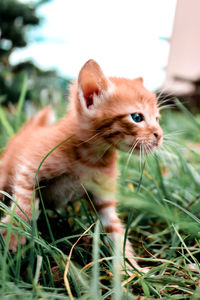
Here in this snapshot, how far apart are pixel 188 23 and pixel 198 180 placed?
1226 mm

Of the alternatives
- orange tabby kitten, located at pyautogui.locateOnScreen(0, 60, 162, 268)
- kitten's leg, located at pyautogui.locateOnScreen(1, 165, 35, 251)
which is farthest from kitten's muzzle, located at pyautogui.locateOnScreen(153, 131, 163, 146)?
kitten's leg, located at pyautogui.locateOnScreen(1, 165, 35, 251)

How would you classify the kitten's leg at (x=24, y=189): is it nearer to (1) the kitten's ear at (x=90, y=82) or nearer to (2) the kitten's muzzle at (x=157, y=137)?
(1) the kitten's ear at (x=90, y=82)

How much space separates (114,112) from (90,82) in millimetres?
109

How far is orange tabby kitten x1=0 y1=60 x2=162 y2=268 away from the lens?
822 millimetres

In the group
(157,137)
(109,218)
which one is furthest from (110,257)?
(157,137)

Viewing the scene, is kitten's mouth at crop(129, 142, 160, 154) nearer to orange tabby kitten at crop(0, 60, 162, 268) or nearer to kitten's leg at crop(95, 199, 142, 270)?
orange tabby kitten at crop(0, 60, 162, 268)

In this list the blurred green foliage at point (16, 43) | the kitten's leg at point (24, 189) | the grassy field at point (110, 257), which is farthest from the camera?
the blurred green foliage at point (16, 43)

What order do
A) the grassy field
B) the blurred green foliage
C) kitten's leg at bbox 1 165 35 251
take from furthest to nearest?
1. the blurred green foliage
2. kitten's leg at bbox 1 165 35 251
3. the grassy field

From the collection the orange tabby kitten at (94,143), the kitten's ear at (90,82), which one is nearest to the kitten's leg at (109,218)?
the orange tabby kitten at (94,143)

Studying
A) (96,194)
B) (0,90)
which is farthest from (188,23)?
(0,90)

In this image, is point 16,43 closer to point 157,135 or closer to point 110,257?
point 157,135

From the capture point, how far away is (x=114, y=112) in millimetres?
825

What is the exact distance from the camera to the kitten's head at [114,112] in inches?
32.2

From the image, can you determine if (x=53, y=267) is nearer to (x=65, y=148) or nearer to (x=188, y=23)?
(x=65, y=148)
